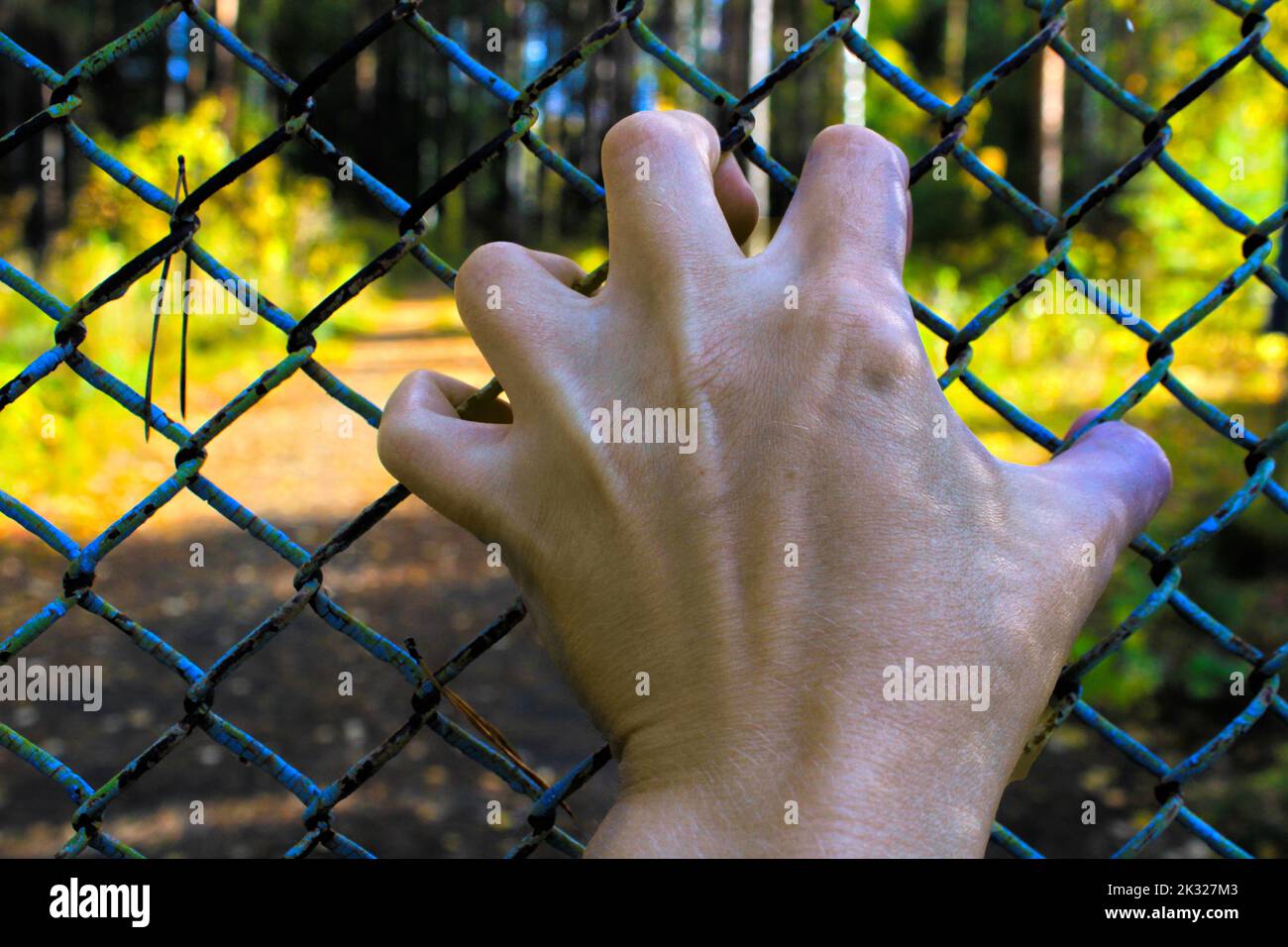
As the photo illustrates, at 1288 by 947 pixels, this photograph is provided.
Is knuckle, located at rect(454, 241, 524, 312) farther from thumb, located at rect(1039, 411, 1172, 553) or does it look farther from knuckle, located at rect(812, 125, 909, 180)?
thumb, located at rect(1039, 411, 1172, 553)

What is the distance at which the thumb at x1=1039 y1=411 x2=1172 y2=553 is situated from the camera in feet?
3.69

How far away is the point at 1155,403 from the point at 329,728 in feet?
28.4

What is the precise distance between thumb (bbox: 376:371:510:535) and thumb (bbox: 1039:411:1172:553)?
1.84ft

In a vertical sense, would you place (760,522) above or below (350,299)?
below

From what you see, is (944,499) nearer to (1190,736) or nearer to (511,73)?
(1190,736)

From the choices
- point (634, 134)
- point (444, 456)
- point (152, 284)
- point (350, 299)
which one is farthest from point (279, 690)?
point (152, 284)

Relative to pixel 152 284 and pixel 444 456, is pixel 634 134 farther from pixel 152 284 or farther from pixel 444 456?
pixel 152 284

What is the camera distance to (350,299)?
128 centimetres

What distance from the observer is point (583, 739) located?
15.9 ft

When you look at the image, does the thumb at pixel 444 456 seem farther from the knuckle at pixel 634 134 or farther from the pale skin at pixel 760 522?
the knuckle at pixel 634 134

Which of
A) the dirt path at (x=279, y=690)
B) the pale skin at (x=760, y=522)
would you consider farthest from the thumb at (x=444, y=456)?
the dirt path at (x=279, y=690)

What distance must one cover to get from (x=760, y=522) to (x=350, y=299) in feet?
1.90

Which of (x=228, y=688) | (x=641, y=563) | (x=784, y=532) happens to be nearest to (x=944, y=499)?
(x=784, y=532)

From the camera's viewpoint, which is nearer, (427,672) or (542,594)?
(542,594)
